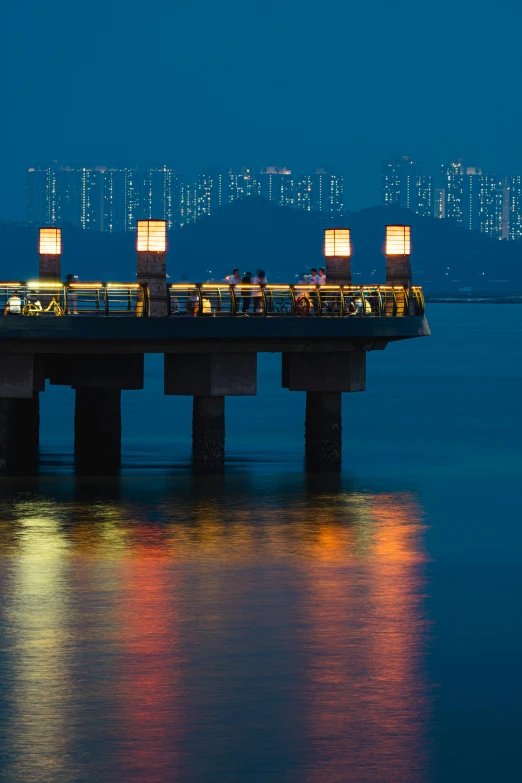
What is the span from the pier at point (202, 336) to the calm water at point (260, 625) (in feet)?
7.17

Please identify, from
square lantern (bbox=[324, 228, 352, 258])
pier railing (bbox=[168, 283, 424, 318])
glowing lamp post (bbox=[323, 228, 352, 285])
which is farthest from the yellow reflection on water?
square lantern (bbox=[324, 228, 352, 258])

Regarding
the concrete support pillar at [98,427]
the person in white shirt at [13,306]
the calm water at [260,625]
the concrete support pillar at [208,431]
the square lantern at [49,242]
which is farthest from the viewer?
the square lantern at [49,242]

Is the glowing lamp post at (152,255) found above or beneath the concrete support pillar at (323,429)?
above

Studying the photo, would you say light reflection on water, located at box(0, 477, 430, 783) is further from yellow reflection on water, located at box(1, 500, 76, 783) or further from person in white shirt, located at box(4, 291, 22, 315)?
person in white shirt, located at box(4, 291, 22, 315)

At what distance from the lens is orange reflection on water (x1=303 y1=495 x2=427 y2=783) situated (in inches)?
891

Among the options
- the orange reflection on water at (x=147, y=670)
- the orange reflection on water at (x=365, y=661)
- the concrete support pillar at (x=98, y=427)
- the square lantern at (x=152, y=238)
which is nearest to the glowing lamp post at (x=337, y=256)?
the square lantern at (x=152, y=238)

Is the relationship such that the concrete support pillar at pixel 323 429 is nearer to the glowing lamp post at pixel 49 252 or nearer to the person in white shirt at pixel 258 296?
the person in white shirt at pixel 258 296

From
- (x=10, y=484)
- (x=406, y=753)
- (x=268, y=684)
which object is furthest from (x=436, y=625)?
(x=10, y=484)

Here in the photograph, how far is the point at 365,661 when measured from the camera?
27828 mm

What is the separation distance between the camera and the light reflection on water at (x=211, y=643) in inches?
897

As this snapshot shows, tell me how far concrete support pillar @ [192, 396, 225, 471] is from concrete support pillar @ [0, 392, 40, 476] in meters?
5.25

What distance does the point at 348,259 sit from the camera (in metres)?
53.6

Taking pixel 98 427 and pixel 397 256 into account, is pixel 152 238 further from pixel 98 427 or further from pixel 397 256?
pixel 98 427

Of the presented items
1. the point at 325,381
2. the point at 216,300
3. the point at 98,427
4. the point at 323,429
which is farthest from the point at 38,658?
the point at 98,427
